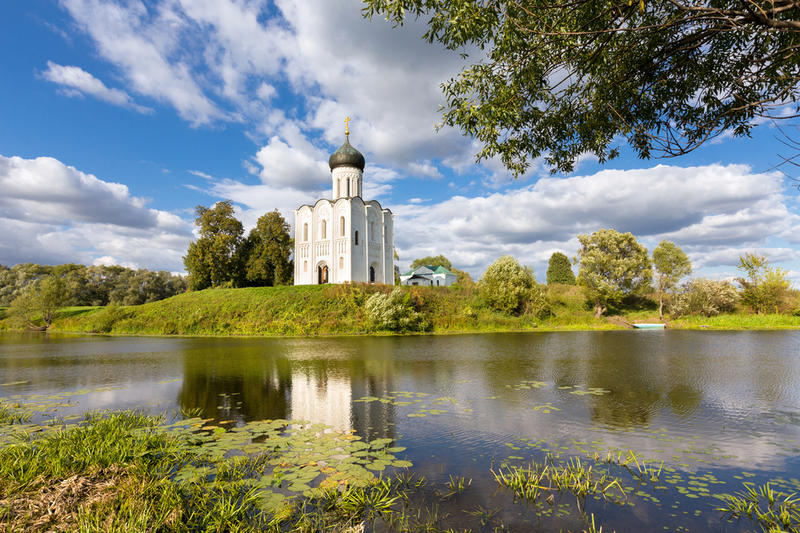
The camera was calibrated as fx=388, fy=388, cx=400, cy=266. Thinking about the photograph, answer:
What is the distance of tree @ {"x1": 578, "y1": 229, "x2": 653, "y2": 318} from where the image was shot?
3806cm

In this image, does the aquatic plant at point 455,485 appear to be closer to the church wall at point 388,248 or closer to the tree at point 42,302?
the church wall at point 388,248

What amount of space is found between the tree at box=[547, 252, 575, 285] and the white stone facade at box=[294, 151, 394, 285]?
21700mm

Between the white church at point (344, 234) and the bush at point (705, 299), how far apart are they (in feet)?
96.3

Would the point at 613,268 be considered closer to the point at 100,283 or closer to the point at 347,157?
the point at 347,157

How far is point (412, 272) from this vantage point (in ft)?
220

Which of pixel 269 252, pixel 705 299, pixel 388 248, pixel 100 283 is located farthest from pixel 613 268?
pixel 100 283

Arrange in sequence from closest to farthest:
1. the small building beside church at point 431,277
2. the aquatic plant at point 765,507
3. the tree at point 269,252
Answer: the aquatic plant at point 765,507 < the tree at point 269,252 < the small building beside church at point 431,277

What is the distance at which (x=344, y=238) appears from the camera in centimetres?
4153

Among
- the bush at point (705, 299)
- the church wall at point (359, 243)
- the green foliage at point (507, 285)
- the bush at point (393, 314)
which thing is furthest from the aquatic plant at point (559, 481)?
the bush at point (705, 299)

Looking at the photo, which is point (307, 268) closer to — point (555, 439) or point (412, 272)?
point (412, 272)

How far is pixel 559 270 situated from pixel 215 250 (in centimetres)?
4202

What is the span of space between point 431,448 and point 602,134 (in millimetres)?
6295

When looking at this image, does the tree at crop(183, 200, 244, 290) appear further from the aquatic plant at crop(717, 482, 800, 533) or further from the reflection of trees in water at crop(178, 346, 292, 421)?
the aquatic plant at crop(717, 482, 800, 533)

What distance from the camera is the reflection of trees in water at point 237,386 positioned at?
755 centimetres
